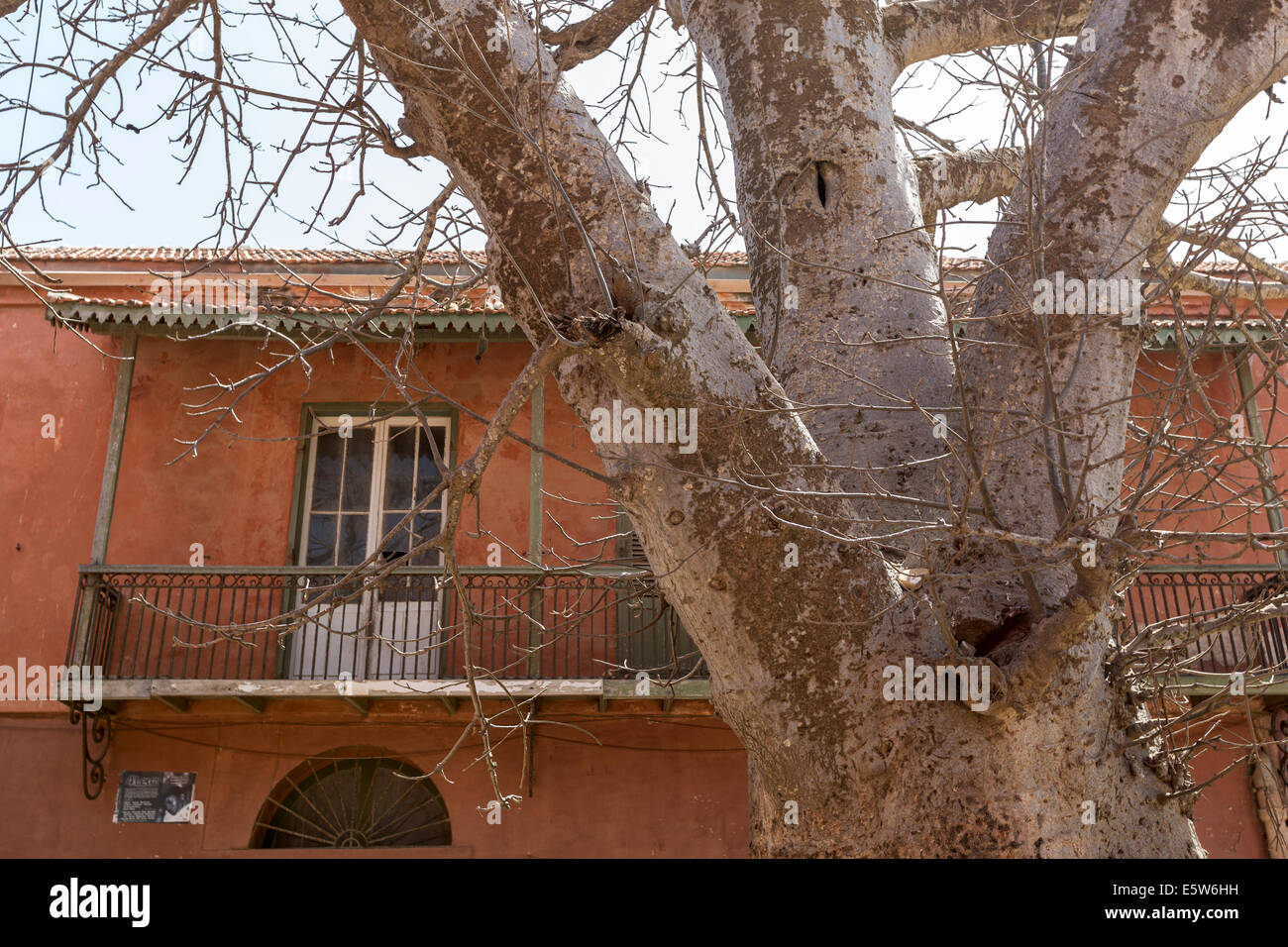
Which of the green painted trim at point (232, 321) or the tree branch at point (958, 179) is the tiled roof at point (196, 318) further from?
the tree branch at point (958, 179)

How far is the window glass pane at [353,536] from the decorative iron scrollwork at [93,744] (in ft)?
7.38

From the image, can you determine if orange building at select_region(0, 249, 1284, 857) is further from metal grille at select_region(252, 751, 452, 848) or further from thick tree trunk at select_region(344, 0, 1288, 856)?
thick tree trunk at select_region(344, 0, 1288, 856)

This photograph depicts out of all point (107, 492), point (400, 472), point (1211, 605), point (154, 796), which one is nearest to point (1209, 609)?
point (1211, 605)

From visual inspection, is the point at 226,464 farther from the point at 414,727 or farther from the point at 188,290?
the point at 414,727

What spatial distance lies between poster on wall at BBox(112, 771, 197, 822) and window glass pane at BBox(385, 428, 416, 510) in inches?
108

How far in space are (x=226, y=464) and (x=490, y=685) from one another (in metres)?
3.52

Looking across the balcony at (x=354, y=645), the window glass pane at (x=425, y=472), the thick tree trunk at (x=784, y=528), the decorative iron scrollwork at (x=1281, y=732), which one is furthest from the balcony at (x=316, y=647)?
the thick tree trunk at (x=784, y=528)

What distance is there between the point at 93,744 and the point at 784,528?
324 inches

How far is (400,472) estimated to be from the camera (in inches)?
380

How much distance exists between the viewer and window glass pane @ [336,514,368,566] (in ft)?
31.1

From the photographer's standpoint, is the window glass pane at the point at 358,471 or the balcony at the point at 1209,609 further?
the window glass pane at the point at 358,471

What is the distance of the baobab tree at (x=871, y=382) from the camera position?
7.11ft

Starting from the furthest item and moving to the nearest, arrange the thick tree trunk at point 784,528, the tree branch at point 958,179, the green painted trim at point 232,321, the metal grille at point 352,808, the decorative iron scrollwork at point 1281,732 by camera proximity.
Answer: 1. the metal grille at point 352,808
2. the decorative iron scrollwork at point 1281,732
3. the green painted trim at point 232,321
4. the tree branch at point 958,179
5. the thick tree trunk at point 784,528

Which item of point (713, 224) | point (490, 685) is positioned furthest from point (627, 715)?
point (713, 224)
